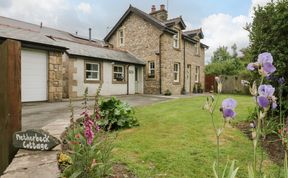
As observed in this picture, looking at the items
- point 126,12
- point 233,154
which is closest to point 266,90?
point 233,154

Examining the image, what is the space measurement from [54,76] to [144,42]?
30.7 ft

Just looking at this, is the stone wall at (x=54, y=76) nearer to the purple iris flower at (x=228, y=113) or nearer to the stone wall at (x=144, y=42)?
the stone wall at (x=144, y=42)

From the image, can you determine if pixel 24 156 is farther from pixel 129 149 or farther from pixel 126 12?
pixel 126 12

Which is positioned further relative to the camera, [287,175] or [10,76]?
[10,76]

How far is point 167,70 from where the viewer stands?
19.4m

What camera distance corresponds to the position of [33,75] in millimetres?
11625

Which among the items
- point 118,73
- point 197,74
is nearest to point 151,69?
point 118,73

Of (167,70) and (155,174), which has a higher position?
(167,70)

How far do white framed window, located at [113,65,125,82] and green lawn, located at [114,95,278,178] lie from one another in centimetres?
1133

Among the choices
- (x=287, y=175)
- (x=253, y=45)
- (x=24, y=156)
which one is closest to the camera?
(x=287, y=175)

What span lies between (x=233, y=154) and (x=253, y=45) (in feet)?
11.1

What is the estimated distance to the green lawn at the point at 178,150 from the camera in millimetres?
3541

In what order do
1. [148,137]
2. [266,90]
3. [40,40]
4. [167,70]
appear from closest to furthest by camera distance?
[266,90] → [148,137] → [40,40] → [167,70]

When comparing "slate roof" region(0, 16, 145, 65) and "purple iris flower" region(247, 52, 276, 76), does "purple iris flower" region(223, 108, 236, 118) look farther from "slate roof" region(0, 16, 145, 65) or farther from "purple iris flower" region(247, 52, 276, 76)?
"slate roof" region(0, 16, 145, 65)
